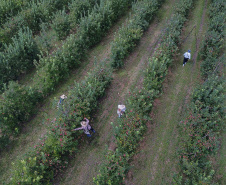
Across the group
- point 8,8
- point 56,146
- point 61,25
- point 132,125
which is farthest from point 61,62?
point 8,8

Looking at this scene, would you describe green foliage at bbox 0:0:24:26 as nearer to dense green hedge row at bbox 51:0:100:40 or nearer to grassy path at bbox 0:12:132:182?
dense green hedge row at bbox 51:0:100:40

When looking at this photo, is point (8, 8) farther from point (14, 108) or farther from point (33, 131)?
point (33, 131)

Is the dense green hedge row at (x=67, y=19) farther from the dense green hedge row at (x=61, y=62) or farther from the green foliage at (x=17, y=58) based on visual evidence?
the green foliage at (x=17, y=58)

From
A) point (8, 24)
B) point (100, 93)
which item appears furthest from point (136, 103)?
point (8, 24)

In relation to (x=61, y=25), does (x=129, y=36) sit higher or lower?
lower

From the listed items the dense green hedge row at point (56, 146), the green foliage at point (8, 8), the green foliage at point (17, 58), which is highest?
the green foliage at point (8, 8)

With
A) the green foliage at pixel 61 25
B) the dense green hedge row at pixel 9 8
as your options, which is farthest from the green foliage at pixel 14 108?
the dense green hedge row at pixel 9 8

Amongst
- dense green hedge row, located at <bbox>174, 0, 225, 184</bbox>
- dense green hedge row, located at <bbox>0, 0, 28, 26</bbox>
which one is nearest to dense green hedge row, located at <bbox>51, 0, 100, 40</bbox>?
dense green hedge row, located at <bbox>0, 0, 28, 26</bbox>
